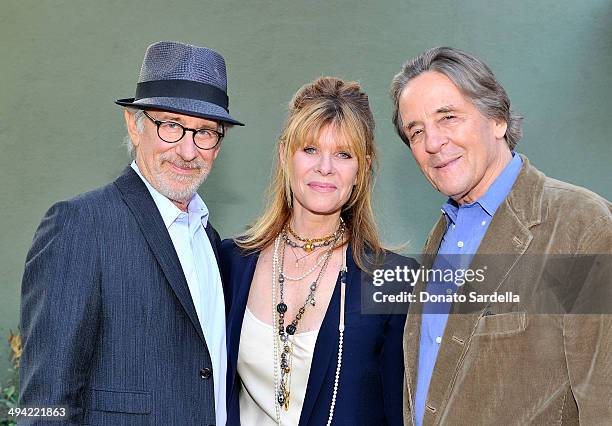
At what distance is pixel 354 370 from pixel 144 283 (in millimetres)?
905

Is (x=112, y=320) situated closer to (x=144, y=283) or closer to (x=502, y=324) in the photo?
(x=144, y=283)

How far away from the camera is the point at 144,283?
2.05 meters

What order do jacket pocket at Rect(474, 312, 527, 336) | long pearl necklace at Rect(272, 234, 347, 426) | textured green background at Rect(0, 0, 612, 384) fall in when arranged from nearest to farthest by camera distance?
jacket pocket at Rect(474, 312, 527, 336)
long pearl necklace at Rect(272, 234, 347, 426)
textured green background at Rect(0, 0, 612, 384)

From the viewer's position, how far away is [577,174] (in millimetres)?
4480

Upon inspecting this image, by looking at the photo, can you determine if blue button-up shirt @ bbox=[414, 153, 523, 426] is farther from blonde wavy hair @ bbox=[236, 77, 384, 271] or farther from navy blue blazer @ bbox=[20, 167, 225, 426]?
navy blue blazer @ bbox=[20, 167, 225, 426]

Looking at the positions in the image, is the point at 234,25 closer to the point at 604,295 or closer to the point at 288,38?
the point at 288,38

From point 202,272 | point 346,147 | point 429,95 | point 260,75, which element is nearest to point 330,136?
point 346,147

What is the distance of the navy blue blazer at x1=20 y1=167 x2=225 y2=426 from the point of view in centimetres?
186

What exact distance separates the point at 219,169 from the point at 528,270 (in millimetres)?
2858

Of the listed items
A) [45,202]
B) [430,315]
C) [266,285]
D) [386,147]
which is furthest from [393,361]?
[45,202]

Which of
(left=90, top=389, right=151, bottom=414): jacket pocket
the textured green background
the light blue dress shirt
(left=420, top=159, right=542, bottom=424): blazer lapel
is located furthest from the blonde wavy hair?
the textured green background

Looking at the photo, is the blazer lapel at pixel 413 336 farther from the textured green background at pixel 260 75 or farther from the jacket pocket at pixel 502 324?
the textured green background at pixel 260 75

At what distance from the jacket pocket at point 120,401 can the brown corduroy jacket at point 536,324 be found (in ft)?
2.90

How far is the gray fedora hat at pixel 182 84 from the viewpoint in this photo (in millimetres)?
2299
